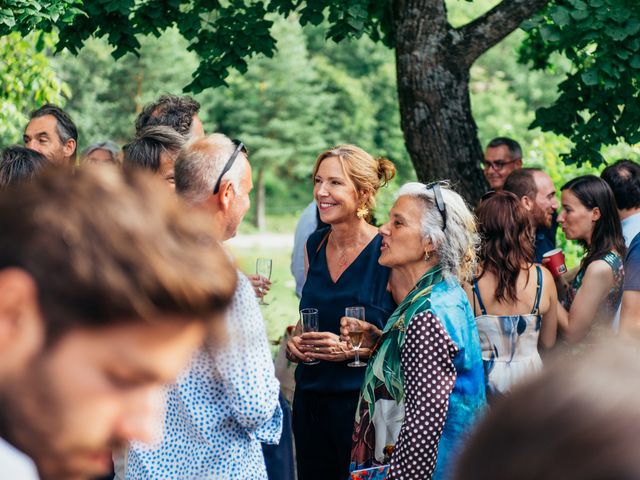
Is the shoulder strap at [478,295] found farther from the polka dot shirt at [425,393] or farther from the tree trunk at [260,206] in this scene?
the tree trunk at [260,206]

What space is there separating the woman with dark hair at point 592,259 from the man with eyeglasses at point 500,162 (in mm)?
1745

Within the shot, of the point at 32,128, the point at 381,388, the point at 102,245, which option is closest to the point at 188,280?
the point at 102,245

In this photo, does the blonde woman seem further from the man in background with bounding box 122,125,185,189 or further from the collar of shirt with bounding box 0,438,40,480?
the collar of shirt with bounding box 0,438,40,480

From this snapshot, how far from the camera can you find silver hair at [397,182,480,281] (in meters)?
3.65

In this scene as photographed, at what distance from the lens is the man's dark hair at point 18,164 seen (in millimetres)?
4020

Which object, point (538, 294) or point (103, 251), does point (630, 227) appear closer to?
point (538, 294)

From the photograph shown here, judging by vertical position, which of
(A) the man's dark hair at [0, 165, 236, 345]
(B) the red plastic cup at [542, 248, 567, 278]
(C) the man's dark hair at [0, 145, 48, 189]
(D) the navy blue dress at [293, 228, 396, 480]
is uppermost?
(C) the man's dark hair at [0, 145, 48, 189]

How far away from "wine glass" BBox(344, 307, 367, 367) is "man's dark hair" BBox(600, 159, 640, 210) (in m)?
2.41

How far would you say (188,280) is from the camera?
1.06 meters

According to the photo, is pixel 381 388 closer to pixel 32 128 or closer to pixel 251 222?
pixel 32 128

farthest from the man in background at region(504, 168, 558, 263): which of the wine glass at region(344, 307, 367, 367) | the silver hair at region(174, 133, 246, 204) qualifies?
the silver hair at region(174, 133, 246, 204)

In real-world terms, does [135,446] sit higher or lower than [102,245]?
lower

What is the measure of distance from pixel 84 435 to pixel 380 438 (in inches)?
108

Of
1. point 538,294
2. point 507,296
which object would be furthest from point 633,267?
point 507,296
